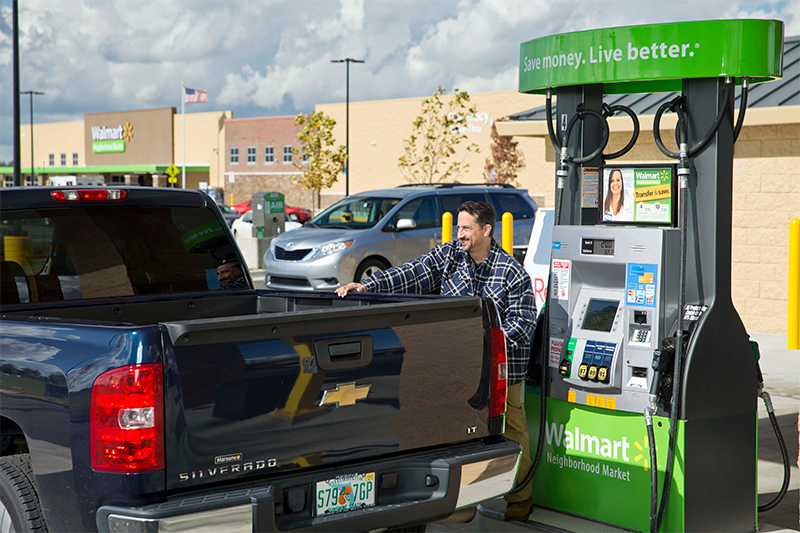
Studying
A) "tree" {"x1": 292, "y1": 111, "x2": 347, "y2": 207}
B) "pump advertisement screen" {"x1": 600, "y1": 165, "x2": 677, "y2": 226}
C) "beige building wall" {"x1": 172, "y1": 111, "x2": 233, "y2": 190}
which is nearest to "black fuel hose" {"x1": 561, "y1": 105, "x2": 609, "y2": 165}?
"pump advertisement screen" {"x1": 600, "y1": 165, "x2": 677, "y2": 226}

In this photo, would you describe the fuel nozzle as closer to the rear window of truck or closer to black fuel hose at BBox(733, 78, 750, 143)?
black fuel hose at BBox(733, 78, 750, 143)

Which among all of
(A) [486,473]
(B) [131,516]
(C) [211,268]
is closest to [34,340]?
(B) [131,516]

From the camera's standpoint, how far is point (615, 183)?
4863mm

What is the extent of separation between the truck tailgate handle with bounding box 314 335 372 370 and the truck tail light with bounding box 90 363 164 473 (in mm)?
639

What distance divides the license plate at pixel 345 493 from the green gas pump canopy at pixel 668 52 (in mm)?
2551

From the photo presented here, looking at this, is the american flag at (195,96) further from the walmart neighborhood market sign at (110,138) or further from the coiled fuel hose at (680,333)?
the coiled fuel hose at (680,333)

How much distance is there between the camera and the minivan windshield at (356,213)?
14.6 m

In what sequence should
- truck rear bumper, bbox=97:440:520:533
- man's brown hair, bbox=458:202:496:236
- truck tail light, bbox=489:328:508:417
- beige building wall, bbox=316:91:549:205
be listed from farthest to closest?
beige building wall, bbox=316:91:549:205, man's brown hair, bbox=458:202:496:236, truck tail light, bbox=489:328:508:417, truck rear bumper, bbox=97:440:520:533

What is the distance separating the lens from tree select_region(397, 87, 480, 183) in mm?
43406

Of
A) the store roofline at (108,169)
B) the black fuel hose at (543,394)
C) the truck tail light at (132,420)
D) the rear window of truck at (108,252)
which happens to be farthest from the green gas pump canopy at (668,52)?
the store roofline at (108,169)

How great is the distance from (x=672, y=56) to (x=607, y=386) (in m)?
1.77

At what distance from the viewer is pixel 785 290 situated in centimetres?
1080

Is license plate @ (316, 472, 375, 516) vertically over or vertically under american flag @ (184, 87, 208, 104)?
under

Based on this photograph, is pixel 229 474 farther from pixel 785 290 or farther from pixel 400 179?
pixel 400 179
